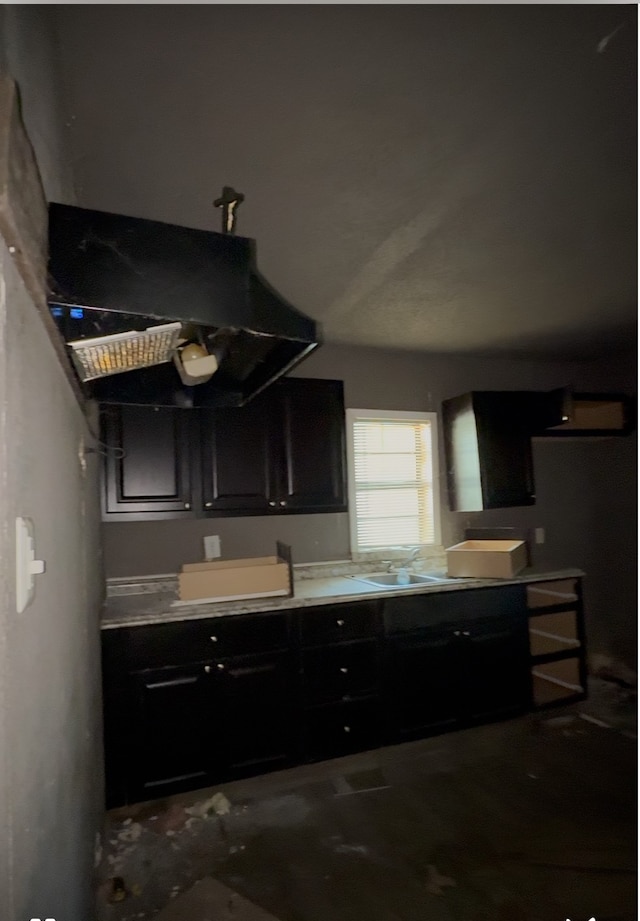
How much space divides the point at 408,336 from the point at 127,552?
7.00 ft

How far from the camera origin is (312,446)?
3.12 m

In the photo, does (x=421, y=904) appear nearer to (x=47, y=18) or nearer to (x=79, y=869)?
(x=79, y=869)

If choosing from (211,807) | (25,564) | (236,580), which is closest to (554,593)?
(236,580)

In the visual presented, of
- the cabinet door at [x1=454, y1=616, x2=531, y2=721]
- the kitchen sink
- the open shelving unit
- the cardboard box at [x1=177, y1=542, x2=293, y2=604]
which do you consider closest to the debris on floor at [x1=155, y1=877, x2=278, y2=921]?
the cardboard box at [x1=177, y1=542, x2=293, y2=604]

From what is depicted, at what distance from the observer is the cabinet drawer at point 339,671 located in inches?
104

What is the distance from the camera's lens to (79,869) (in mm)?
1359

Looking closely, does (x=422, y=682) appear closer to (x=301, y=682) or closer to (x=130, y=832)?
(x=301, y=682)

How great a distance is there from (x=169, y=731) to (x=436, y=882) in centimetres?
120

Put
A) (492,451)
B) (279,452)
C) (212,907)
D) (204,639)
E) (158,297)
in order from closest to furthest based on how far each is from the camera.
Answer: (158,297), (212,907), (204,639), (279,452), (492,451)

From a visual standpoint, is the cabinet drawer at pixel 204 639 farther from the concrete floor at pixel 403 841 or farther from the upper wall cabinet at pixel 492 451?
the upper wall cabinet at pixel 492 451

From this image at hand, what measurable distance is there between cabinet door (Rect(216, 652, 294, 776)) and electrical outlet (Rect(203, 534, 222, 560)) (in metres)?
0.77

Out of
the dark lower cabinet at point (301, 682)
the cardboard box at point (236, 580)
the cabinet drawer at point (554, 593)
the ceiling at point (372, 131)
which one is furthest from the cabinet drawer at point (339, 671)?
the ceiling at point (372, 131)

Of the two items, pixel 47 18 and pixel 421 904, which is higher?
pixel 47 18

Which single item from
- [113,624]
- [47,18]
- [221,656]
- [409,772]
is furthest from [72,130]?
[409,772]
